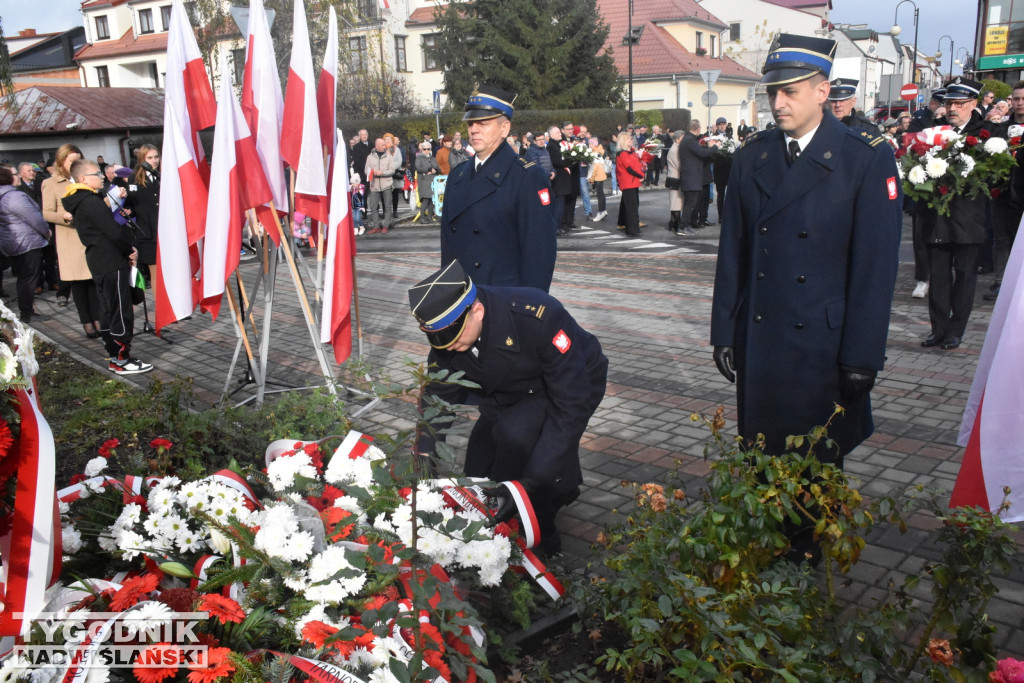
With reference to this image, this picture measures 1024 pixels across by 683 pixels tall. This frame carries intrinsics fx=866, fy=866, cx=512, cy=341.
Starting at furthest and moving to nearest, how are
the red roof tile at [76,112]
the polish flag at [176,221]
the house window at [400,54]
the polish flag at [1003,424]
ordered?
the house window at [400,54] < the red roof tile at [76,112] < the polish flag at [176,221] < the polish flag at [1003,424]

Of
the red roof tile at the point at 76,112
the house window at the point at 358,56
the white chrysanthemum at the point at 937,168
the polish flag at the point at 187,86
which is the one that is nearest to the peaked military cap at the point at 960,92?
the white chrysanthemum at the point at 937,168

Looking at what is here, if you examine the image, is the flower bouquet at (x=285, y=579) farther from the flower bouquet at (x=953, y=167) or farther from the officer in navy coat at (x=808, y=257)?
the flower bouquet at (x=953, y=167)

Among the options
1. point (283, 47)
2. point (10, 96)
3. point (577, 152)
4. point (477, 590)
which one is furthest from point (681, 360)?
point (283, 47)

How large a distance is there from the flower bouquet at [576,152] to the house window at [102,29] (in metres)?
56.3

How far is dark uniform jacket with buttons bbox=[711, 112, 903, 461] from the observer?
11.3ft

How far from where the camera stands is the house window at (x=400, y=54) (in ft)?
179

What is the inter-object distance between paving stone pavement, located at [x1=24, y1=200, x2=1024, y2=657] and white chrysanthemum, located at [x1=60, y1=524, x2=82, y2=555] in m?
1.45

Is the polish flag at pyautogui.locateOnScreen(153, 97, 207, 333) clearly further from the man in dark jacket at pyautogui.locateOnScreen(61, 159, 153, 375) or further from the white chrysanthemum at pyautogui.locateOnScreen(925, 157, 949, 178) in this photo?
the white chrysanthemum at pyautogui.locateOnScreen(925, 157, 949, 178)

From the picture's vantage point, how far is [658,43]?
5659 centimetres

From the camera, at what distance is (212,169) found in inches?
230

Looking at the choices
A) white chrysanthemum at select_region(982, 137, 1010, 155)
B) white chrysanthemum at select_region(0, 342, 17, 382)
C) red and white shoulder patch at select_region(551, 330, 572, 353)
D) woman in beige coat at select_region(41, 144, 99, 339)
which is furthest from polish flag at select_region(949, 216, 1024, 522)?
woman in beige coat at select_region(41, 144, 99, 339)

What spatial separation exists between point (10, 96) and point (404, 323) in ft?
17.3

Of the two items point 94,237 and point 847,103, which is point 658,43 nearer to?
point 847,103

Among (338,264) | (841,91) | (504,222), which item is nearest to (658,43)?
(841,91)
